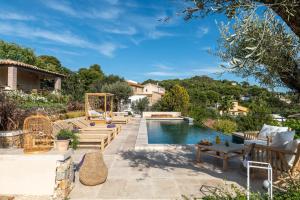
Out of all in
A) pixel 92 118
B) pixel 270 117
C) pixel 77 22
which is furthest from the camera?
pixel 77 22

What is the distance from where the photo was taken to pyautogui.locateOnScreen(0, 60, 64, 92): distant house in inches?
684

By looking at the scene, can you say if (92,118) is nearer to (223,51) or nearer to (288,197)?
(223,51)

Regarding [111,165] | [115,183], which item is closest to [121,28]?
[111,165]

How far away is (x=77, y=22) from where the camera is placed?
20953 millimetres

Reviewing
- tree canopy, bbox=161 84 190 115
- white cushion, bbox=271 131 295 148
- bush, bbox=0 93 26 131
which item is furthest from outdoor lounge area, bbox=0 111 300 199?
tree canopy, bbox=161 84 190 115

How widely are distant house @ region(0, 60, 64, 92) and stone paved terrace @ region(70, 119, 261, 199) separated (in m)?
11.7

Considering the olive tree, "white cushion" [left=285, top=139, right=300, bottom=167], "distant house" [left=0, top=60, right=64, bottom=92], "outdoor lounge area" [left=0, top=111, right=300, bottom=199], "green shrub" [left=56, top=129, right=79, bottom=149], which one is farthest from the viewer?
"distant house" [left=0, top=60, right=64, bottom=92]

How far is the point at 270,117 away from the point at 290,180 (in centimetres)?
1058

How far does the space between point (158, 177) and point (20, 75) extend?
20.6 metres

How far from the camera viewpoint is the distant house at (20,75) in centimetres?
1738

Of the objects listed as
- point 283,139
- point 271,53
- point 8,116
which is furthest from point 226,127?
point 271,53

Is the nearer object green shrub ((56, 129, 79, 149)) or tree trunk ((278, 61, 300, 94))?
tree trunk ((278, 61, 300, 94))

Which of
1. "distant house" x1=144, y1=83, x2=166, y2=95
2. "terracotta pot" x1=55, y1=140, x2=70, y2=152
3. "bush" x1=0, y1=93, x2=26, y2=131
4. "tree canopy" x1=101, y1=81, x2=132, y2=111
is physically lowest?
"terracotta pot" x1=55, y1=140, x2=70, y2=152

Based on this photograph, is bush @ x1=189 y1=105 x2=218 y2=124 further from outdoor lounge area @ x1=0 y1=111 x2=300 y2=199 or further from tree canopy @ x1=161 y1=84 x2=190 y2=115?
outdoor lounge area @ x1=0 y1=111 x2=300 y2=199
